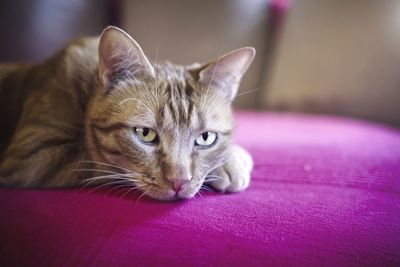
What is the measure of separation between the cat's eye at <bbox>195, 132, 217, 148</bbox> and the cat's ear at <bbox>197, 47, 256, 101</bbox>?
0.14 meters

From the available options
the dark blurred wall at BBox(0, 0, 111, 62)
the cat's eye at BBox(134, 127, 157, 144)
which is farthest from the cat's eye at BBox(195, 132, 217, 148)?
the dark blurred wall at BBox(0, 0, 111, 62)

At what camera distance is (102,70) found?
98cm

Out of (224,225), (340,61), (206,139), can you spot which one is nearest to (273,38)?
(340,61)

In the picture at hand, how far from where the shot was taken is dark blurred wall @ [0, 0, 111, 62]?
4.98ft

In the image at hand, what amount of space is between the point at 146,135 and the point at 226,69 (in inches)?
11.4

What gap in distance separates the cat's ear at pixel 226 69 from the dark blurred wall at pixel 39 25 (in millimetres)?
874

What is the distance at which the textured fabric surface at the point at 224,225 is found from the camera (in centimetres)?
66

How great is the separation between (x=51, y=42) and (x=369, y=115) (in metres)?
1.45

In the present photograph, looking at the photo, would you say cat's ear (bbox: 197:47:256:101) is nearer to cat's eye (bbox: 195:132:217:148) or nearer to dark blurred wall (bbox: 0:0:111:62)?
cat's eye (bbox: 195:132:217:148)

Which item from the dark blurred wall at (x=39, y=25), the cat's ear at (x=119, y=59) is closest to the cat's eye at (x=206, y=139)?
the cat's ear at (x=119, y=59)

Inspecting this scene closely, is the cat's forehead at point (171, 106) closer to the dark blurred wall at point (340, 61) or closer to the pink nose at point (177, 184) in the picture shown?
the pink nose at point (177, 184)

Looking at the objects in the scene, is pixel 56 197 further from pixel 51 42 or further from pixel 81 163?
pixel 51 42

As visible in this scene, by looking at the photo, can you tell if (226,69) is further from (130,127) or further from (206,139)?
(130,127)

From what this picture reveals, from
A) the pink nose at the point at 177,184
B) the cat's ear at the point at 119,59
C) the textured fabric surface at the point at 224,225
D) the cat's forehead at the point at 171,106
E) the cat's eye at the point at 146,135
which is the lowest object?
the textured fabric surface at the point at 224,225
